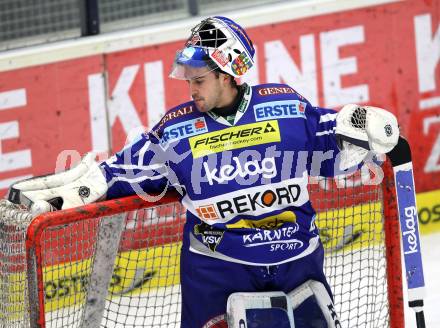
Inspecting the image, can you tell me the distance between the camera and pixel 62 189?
372 cm

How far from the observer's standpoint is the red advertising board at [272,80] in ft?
18.8

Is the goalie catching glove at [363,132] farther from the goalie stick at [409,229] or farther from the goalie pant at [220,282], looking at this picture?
the goalie pant at [220,282]

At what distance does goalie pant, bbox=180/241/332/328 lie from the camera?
378 centimetres

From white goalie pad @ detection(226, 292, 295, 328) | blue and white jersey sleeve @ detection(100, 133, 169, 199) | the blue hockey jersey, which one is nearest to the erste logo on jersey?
the blue hockey jersey

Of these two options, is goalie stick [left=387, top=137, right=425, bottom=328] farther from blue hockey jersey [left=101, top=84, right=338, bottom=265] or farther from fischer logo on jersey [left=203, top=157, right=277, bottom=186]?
fischer logo on jersey [left=203, top=157, right=277, bottom=186]

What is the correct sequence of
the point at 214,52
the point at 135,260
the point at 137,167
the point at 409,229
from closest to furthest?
the point at 214,52, the point at 137,167, the point at 409,229, the point at 135,260

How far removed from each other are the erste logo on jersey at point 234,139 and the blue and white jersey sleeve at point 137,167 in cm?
12

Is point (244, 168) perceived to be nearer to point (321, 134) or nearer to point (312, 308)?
point (321, 134)

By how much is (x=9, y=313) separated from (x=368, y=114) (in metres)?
1.22

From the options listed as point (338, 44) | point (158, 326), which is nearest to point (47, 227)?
point (158, 326)

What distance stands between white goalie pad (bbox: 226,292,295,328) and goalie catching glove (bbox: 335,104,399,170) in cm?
48

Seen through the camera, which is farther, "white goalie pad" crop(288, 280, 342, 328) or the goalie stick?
the goalie stick

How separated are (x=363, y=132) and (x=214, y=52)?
1.64ft

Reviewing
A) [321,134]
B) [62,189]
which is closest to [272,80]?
[321,134]
